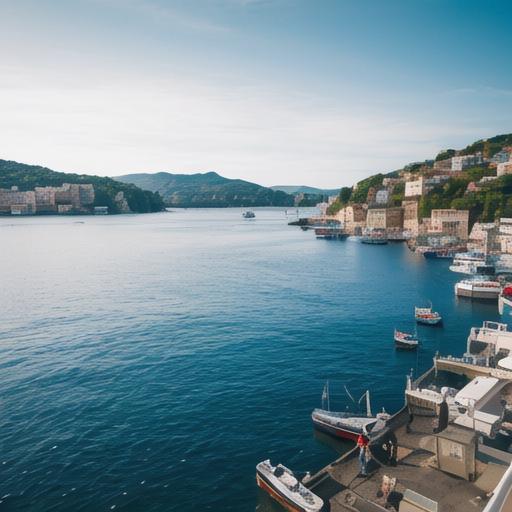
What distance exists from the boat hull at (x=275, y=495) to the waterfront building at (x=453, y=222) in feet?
366

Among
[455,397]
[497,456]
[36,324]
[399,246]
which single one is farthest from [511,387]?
[399,246]

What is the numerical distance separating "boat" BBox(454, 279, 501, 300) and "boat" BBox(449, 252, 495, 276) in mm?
15971

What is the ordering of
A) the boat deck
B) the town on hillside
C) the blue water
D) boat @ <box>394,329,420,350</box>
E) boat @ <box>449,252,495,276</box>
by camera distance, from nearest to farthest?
the boat deck
the blue water
boat @ <box>394,329,420,350</box>
boat @ <box>449,252,495,276</box>
the town on hillside

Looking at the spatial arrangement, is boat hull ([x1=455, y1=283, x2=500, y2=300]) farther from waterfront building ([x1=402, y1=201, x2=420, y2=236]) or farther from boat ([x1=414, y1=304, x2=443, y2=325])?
waterfront building ([x1=402, y1=201, x2=420, y2=236])

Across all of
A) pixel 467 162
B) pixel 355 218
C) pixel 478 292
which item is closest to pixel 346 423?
pixel 478 292

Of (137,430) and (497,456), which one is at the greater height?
(497,456)

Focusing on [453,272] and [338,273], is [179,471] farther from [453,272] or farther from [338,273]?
[453,272]

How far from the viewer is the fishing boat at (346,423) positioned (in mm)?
25484

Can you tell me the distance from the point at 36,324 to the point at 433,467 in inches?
1710

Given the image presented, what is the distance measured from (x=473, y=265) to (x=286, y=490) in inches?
2862

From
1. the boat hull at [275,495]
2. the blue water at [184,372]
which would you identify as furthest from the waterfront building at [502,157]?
the boat hull at [275,495]

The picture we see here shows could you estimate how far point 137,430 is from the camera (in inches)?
1046

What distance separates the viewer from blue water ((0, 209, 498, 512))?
22.3 metres

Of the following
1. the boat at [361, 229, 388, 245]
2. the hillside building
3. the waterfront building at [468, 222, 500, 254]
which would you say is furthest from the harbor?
Answer: the hillside building
